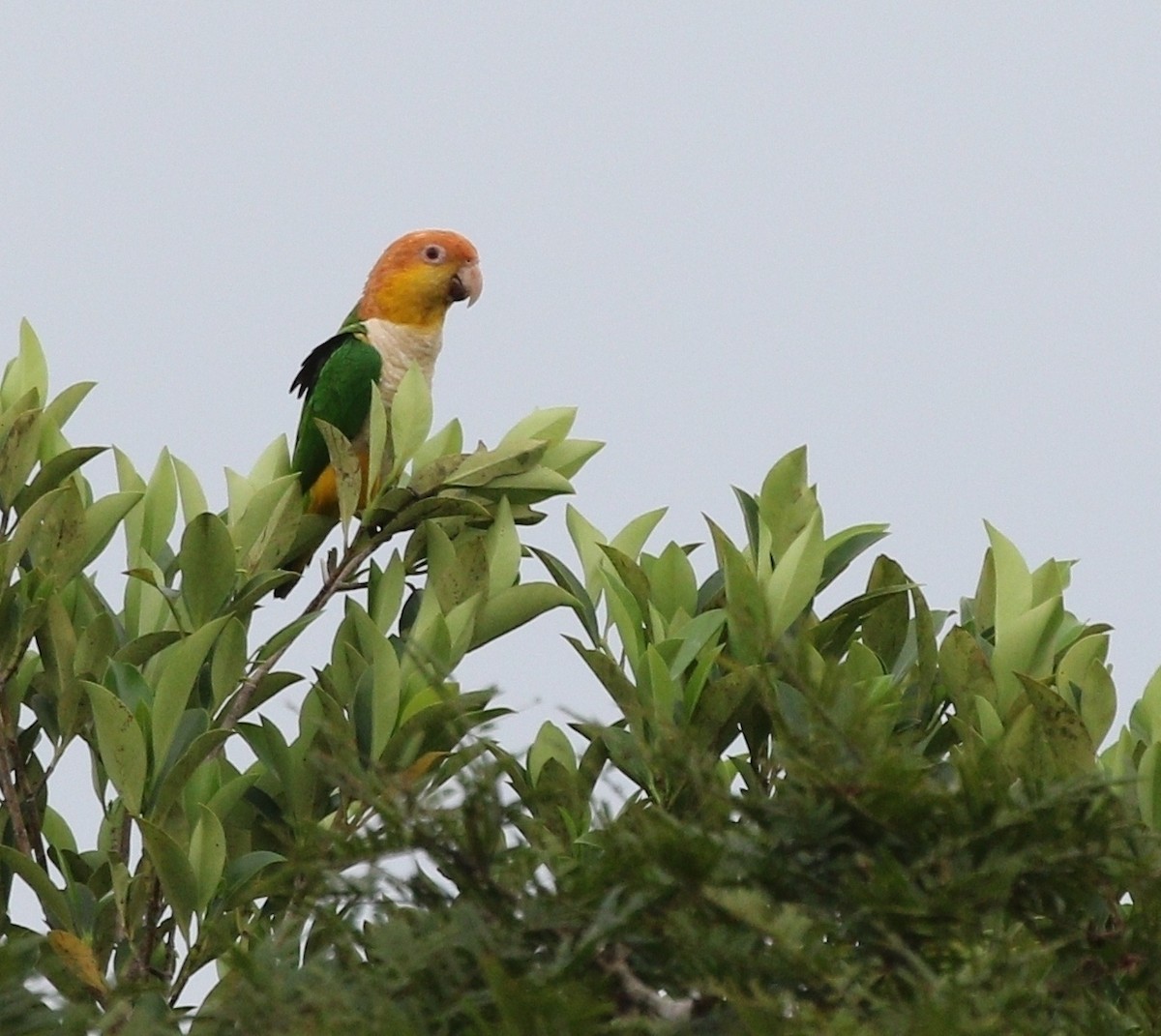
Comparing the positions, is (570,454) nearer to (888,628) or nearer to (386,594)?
(386,594)

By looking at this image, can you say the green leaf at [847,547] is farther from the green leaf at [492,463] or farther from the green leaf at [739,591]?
the green leaf at [492,463]

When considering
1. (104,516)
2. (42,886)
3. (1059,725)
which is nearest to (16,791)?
(42,886)

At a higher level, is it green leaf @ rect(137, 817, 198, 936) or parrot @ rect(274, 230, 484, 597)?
parrot @ rect(274, 230, 484, 597)

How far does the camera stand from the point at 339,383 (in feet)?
14.6

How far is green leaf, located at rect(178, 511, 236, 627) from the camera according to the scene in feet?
11.0

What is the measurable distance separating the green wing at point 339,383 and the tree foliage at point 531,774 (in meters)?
0.36

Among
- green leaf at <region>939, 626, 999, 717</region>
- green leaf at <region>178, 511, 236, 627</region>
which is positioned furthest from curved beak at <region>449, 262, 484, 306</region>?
green leaf at <region>939, 626, 999, 717</region>

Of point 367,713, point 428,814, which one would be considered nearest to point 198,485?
point 367,713

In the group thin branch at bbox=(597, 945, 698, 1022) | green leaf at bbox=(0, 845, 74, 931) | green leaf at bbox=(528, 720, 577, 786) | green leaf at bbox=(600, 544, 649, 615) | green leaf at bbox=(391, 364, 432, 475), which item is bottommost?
green leaf at bbox=(0, 845, 74, 931)

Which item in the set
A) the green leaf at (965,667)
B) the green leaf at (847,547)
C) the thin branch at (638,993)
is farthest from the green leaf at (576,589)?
the thin branch at (638,993)

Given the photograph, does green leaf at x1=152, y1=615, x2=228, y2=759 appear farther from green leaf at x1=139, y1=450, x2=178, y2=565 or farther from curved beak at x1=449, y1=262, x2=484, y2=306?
curved beak at x1=449, y1=262, x2=484, y2=306

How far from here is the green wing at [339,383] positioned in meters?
4.36

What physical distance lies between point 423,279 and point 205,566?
1911mm

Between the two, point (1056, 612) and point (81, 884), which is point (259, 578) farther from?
point (1056, 612)
